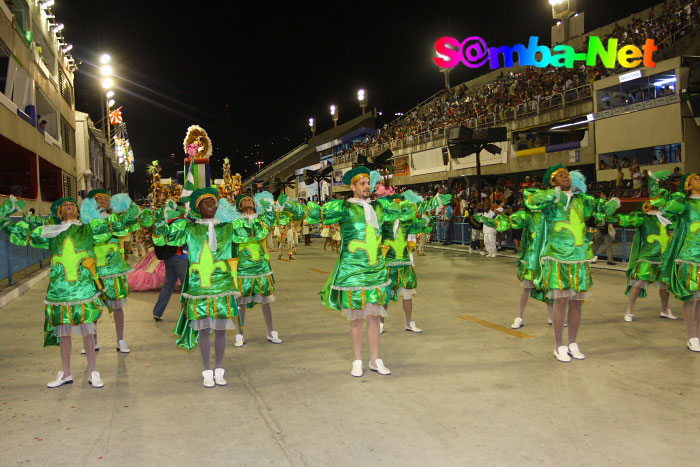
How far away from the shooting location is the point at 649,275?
7.76 m

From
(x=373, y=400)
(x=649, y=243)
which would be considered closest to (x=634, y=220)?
(x=649, y=243)

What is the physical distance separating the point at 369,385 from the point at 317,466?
5.78 ft

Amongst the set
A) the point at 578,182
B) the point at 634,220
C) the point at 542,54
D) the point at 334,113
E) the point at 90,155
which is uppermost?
the point at 334,113

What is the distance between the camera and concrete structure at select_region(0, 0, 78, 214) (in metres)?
18.1

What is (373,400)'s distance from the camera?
16.1ft

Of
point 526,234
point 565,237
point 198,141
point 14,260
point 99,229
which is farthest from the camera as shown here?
point 198,141

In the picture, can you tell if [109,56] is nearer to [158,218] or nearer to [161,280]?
[161,280]

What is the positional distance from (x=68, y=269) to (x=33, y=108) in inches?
720

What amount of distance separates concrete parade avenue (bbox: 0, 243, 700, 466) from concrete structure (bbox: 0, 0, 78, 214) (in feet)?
43.2

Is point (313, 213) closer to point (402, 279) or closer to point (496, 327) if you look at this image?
point (402, 279)

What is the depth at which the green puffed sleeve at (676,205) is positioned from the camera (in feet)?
21.4

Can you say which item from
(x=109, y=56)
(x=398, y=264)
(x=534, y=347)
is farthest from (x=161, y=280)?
(x=109, y=56)

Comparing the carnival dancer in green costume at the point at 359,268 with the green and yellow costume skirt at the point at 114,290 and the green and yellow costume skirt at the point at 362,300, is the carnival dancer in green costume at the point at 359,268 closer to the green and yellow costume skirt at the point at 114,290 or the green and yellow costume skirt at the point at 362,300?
the green and yellow costume skirt at the point at 362,300

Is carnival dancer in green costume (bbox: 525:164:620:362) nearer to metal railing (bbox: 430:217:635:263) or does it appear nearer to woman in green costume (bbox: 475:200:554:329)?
woman in green costume (bbox: 475:200:554:329)
